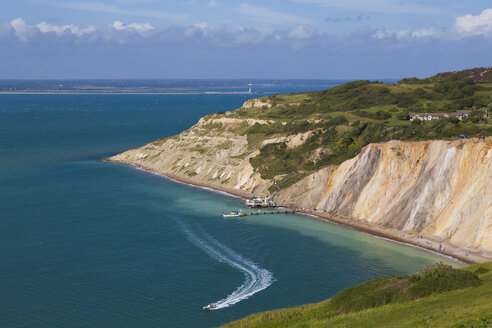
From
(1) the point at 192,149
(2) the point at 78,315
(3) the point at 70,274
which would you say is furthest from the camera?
(1) the point at 192,149

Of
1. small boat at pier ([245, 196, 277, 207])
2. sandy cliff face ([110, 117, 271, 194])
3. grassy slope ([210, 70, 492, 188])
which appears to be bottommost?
small boat at pier ([245, 196, 277, 207])

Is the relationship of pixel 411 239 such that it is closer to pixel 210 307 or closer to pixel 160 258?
pixel 160 258

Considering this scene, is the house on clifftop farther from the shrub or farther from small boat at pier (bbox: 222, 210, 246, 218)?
the shrub

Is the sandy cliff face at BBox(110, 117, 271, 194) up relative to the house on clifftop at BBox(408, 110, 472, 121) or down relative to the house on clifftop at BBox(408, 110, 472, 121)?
down

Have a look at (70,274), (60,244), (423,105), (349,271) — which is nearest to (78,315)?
(70,274)

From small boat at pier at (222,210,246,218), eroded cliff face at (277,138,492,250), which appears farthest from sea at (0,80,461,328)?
eroded cliff face at (277,138,492,250)

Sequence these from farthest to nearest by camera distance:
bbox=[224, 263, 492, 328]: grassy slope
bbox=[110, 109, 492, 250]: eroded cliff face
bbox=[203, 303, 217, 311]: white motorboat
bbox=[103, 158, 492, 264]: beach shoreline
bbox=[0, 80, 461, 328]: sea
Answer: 1. bbox=[110, 109, 492, 250]: eroded cliff face
2. bbox=[103, 158, 492, 264]: beach shoreline
3. bbox=[0, 80, 461, 328]: sea
4. bbox=[203, 303, 217, 311]: white motorboat
5. bbox=[224, 263, 492, 328]: grassy slope

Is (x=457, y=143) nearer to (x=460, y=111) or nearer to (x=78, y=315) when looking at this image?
(x=460, y=111)
